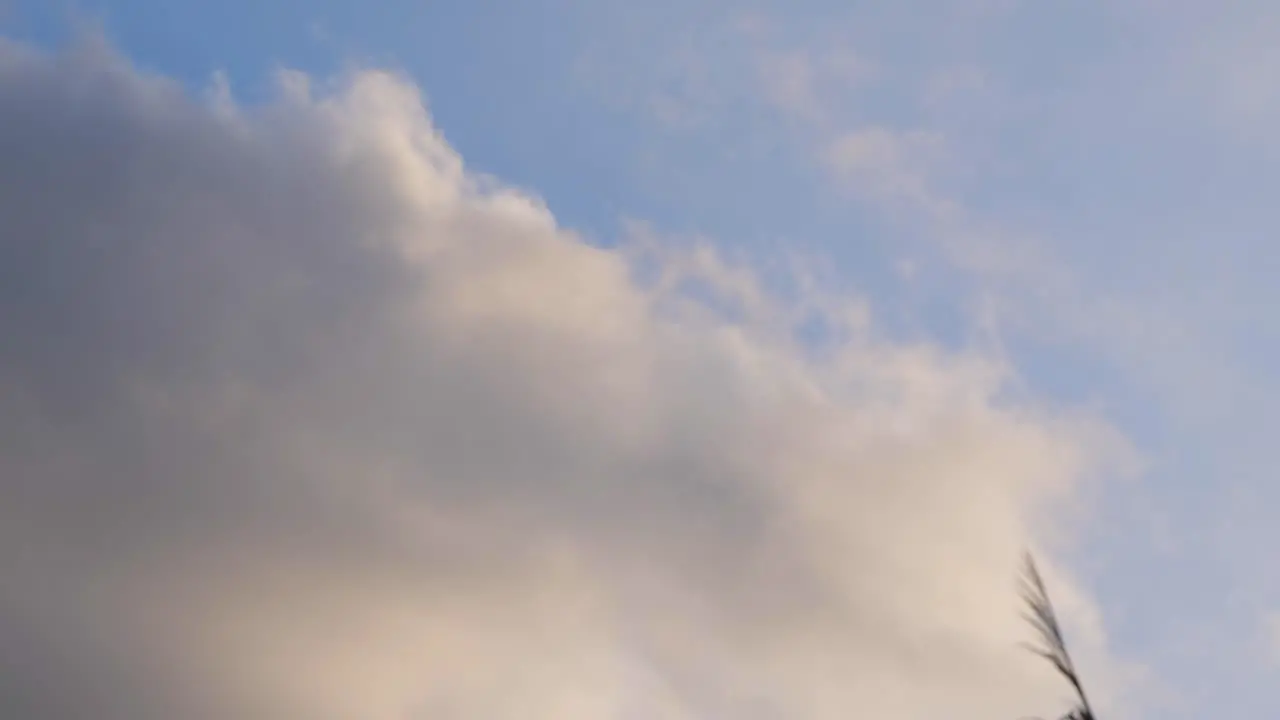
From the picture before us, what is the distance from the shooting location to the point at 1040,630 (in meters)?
20.5

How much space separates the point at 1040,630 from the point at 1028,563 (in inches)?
47.2

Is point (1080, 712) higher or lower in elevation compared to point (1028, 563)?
lower

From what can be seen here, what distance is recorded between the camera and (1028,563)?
2048cm

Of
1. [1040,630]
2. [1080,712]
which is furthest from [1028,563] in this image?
[1080,712]

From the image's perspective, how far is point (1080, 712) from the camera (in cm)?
2009

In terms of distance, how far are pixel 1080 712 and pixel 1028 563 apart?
2.64 m

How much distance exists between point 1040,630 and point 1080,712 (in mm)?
1485

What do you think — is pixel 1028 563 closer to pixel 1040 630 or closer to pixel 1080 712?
pixel 1040 630
